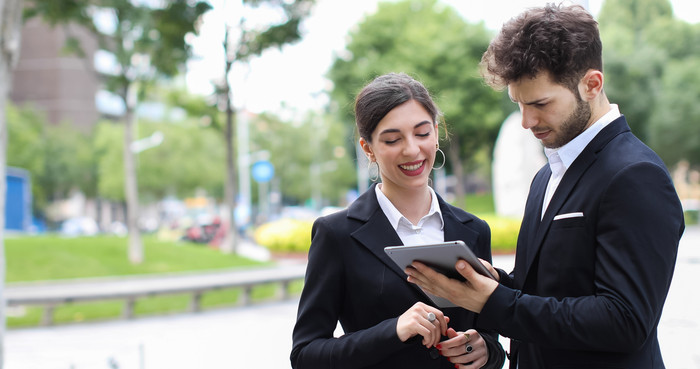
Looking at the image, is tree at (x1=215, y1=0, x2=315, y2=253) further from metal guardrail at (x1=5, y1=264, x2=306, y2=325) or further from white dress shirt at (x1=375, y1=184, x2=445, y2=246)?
white dress shirt at (x1=375, y1=184, x2=445, y2=246)

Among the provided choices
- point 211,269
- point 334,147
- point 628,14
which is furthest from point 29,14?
point 334,147

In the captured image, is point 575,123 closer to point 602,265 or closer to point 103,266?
point 602,265

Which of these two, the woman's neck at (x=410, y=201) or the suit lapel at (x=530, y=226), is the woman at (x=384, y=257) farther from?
the suit lapel at (x=530, y=226)

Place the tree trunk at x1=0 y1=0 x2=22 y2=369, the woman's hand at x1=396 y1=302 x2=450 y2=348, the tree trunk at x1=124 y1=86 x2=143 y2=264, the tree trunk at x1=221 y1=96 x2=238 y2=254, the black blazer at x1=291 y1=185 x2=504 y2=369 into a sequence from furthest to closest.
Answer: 1. the tree trunk at x1=221 y1=96 x2=238 y2=254
2. the tree trunk at x1=124 y1=86 x2=143 y2=264
3. the tree trunk at x1=0 y1=0 x2=22 y2=369
4. the black blazer at x1=291 y1=185 x2=504 y2=369
5. the woman's hand at x1=396 y1=302 x2=450 y2=348

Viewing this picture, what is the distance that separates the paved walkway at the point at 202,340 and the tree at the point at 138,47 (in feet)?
16.0

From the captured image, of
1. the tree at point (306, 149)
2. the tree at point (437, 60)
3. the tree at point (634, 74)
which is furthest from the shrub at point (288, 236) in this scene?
the tree at point (306, 149)

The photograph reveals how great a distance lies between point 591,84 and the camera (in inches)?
73.4

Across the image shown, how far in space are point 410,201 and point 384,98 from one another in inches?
14.2

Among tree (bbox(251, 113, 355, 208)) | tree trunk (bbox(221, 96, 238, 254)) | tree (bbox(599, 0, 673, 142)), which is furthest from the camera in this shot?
tree (bbox(251, 113, 355, 208))

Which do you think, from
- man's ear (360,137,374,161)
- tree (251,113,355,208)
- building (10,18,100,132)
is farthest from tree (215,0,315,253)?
building (10,18,100,132)

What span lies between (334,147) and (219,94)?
38.0m

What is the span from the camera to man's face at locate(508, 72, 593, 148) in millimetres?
1865

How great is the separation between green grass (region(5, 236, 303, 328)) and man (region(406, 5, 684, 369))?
1083 cm

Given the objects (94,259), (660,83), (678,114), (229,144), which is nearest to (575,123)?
(94,259)
